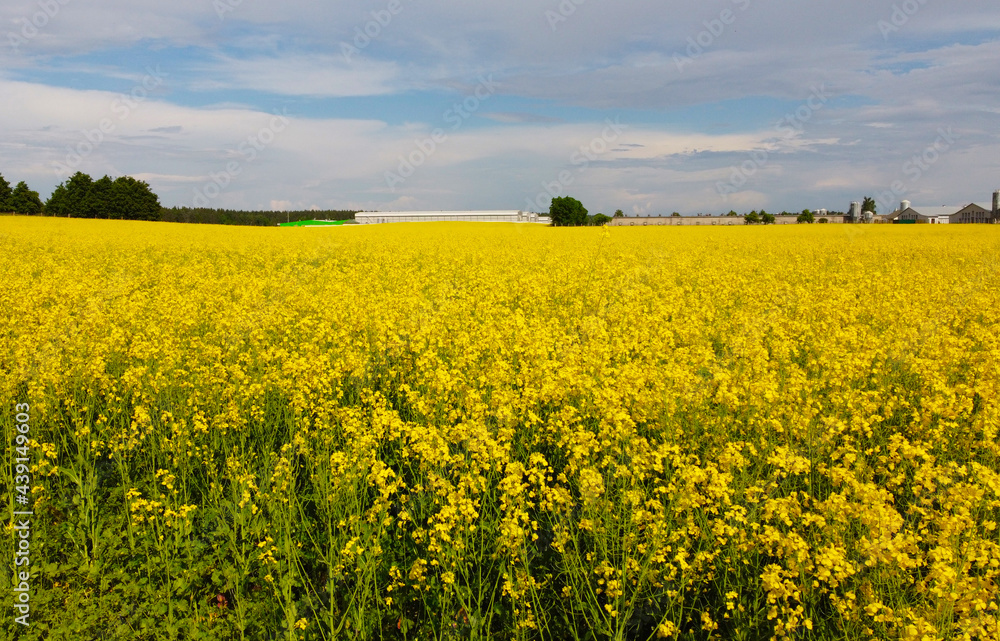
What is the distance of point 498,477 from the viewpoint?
4867 millimetres

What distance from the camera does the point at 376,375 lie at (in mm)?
6789

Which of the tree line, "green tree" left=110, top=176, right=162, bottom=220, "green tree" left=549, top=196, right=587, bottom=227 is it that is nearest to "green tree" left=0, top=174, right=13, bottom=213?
the tree line

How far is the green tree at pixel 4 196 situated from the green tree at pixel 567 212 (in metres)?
66.1

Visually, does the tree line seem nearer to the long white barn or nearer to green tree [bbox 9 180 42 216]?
green tree [bbox 9 180 42 216]

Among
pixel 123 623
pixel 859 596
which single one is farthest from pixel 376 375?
pixel 859 596

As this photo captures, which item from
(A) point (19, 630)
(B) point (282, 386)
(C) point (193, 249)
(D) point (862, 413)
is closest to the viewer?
(A) point (19, 630)

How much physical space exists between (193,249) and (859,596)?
2408 cm

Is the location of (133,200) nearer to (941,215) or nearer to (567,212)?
(567,212)

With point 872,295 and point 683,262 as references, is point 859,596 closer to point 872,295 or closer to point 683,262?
point 872,295

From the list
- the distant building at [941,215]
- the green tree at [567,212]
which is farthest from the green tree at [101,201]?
the distant building at [941,215]

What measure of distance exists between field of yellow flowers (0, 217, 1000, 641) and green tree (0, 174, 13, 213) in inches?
2884

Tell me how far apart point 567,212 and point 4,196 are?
6846cm

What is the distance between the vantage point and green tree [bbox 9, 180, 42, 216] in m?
65.9

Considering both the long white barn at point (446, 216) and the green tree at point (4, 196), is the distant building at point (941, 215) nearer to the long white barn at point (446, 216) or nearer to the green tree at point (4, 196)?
the long white barn at point (446, 216)
